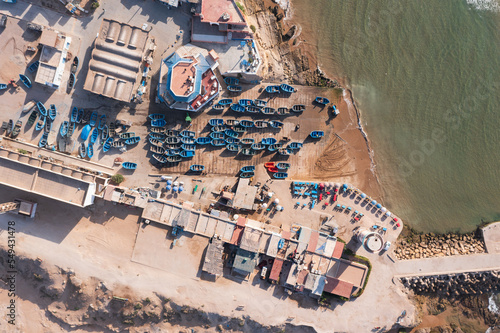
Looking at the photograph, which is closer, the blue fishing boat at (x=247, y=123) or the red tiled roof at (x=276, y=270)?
the red tiled roof at (x=276, y=270)

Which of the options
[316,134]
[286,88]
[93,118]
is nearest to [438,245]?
[316,134]

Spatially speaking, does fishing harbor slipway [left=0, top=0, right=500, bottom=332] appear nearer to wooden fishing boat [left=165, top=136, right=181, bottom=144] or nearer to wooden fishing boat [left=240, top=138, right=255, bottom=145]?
wooden fishing boat [left=165, top=136, right=181, bottom=144]

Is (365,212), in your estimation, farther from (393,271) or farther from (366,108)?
(366,108)

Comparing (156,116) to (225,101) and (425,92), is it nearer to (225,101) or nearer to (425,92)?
(225,101)

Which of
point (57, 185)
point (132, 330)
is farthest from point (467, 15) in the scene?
point (132, 330)

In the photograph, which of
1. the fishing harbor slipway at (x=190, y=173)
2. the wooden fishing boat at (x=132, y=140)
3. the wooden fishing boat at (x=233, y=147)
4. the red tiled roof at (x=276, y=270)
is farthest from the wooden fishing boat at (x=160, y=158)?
the red tiled roof at (x=276, y=270)

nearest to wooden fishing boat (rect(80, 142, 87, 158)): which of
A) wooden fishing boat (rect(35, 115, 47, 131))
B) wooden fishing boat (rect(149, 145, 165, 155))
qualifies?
wooden fishing boat (rect(35, 115, 47, 131))

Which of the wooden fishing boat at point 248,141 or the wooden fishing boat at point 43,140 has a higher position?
the wooden fishing boat at point 248,141

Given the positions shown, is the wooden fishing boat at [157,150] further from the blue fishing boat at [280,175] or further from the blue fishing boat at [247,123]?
the blue fishing boat at [280,175]
